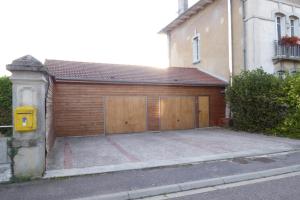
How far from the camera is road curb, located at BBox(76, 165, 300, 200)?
4617 millimetres

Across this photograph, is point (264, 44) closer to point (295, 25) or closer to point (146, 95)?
point (295, 25)

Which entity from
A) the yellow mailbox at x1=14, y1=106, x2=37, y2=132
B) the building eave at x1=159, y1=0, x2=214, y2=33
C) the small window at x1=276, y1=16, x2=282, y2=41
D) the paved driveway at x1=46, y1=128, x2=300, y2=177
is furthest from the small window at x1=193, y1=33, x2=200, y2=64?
the yellow mailbox at x1=14, y1=106, x2=37, y2=132

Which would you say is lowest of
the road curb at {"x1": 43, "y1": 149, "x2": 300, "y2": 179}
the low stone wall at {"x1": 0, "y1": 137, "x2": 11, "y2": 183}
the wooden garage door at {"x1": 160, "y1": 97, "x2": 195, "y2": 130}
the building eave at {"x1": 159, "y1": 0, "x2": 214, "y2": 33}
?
the road curb at {"x1": 43, "y1": 149, "x2": 300, "y2": 179}

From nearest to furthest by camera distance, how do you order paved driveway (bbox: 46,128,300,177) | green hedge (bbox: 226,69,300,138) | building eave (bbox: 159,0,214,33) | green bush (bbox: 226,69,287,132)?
paved driveway (bbox: 46,128,300,177), green hedge (bbox: 226,69,300,138), green bush (bbox: 226,69,287,132), building eave (bbox: 159,0,214,33)

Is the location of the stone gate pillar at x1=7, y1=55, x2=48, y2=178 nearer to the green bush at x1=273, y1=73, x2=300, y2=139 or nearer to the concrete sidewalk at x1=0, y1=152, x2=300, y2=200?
the concrete sidewalk at x1=0, y1=152, x2=300, y2=200

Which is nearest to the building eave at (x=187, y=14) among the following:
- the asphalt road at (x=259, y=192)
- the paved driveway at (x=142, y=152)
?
the paved driveway at (x=142, y=152)

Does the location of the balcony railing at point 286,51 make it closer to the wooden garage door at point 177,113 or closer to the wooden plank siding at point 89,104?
the wooden garage door at point 177,113

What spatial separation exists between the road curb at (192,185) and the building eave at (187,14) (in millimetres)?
13314

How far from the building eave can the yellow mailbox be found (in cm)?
1433

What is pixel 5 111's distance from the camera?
1097cm

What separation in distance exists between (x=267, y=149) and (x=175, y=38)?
14.7 metres

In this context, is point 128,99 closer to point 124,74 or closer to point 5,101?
point 124,74

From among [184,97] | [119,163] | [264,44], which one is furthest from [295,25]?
[119,163]

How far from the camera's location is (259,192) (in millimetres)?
4703
